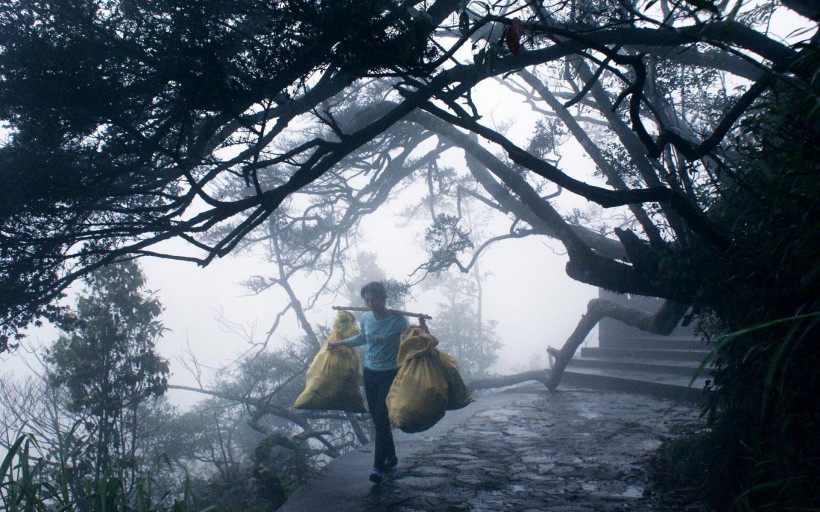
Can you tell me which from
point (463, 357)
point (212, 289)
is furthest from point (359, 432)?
point (212, 289)

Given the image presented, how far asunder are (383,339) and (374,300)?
35cm

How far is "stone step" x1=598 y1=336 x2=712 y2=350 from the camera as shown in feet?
30.2

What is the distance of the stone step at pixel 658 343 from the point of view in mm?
9211

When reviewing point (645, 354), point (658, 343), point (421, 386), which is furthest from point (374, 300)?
point (658, 343)

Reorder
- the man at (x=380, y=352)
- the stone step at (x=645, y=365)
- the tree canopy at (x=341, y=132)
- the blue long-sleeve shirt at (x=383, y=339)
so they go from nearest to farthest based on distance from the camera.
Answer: the tree canopy at (x=341, y=132)
the man at (x=380, y=352)
the blue long-sleeve shirt at (x=383, y=339)
the stone step at (x=645, y=365)

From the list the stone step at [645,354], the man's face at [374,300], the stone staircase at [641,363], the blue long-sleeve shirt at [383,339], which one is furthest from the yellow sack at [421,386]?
the stone step at [645,354]

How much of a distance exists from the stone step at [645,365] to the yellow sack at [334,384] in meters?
5.50

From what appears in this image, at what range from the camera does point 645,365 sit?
31.1 ft

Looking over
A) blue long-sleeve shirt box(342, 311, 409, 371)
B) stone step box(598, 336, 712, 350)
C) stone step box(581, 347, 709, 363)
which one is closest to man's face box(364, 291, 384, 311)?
blue long-sleeve shirt box(342, 311, 409, 371)

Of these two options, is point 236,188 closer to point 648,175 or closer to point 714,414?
point 648,175

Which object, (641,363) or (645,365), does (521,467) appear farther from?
(641,363)

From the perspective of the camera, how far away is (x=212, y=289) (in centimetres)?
10638

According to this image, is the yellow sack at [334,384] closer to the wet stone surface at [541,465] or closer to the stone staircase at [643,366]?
the wet stone surface at [541,465]

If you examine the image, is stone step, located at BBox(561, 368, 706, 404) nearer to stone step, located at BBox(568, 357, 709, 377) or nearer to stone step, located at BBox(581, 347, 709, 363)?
stone step, located at BBox(568, 357, 709, 377)
